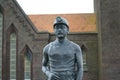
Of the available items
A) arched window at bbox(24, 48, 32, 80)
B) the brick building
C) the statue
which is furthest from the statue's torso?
arched window at bbox(24, 48, 32, 80)

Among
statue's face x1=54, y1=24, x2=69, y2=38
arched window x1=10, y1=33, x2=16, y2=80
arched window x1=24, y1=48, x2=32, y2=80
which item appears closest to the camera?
statue's face x1=54, y1=24, x2=69, y2=38

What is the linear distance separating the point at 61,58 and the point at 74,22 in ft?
106

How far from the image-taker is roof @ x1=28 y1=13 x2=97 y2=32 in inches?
1446

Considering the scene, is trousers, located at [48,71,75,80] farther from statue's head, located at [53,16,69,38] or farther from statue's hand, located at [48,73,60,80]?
statue's head, located at [53,16,69,38]

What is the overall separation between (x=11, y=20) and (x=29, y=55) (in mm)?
2960

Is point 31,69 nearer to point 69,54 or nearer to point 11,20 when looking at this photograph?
point 11,20

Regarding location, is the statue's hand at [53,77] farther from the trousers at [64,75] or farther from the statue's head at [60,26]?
the statue's head at [60,26]

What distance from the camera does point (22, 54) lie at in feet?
107

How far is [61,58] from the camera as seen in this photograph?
5.90m

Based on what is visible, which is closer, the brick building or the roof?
the brick building

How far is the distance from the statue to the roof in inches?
1170

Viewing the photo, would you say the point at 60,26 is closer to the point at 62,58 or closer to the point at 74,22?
the point at 62,58

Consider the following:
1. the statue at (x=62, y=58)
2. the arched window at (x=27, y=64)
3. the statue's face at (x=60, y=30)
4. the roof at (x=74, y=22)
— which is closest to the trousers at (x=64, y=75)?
the statue at (x=62, y=58)

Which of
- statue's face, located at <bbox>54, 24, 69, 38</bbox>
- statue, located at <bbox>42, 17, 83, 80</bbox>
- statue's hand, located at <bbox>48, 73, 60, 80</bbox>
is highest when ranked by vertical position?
statue's face, located at <bbox>54, 24, 69, 38</bbox>
